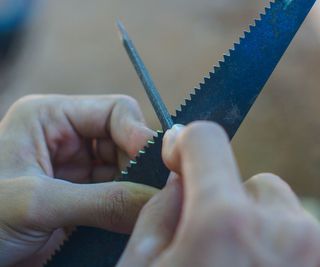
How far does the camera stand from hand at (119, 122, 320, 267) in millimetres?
423

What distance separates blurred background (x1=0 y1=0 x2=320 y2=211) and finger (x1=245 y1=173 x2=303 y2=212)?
89cm

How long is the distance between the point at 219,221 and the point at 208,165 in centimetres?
5

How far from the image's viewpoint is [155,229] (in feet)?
1.67

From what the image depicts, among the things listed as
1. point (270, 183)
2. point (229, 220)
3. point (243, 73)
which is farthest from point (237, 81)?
point (229, 220)

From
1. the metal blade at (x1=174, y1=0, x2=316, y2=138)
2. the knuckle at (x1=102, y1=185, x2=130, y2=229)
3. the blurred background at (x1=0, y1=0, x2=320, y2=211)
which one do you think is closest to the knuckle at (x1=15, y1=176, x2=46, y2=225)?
the knuckle at (x1=102, y1=185, x2=130, y2=229)

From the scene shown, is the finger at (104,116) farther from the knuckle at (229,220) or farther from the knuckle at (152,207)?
the knuckle at (229,220)

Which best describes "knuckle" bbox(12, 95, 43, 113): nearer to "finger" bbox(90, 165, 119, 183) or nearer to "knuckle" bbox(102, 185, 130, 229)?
"finger" bbox(90, 165, 119, 183)

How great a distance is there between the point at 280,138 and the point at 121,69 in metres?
0.57

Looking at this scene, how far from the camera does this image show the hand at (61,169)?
70 cm

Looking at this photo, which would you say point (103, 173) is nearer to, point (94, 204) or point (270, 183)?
point (94, 204)

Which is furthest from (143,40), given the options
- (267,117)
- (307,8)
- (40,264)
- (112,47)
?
(307,8)

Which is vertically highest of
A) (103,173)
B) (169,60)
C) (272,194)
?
(272,194)

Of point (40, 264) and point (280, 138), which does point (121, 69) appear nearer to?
point (280, 138)

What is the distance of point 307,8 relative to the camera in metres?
0.69
